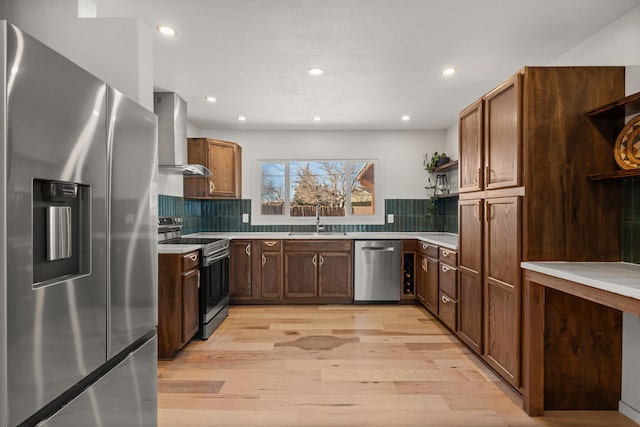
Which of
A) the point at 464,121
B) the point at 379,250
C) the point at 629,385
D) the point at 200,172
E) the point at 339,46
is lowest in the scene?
the point at 629,385

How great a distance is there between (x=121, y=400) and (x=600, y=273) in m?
2.13

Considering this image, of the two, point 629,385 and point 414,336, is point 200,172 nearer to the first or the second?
point 414,336

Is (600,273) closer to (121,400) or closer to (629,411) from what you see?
(629,411)

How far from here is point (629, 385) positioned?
2096 millimetres

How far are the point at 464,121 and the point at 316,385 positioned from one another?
7.69ft

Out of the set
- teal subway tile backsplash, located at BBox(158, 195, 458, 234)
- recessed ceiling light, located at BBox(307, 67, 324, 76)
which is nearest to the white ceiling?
recessed ceiling light, located at BBox(307, 67, 324, 76)

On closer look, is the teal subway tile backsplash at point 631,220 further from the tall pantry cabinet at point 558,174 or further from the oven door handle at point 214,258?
the oven door handle at point 214,258

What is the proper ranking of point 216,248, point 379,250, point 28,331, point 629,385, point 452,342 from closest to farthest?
point 28,331 < point 629,385 < point 452,342 < point 216,248 < point 379,250

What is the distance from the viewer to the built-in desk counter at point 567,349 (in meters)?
2.12

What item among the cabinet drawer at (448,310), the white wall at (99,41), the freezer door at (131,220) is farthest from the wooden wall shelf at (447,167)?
the freezer door at (131,220)

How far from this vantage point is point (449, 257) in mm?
3488

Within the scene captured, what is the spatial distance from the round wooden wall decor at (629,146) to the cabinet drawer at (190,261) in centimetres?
298

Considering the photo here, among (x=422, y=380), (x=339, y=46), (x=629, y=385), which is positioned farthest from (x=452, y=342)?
(x=339, y=46)

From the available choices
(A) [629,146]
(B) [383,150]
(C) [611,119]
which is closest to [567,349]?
(A) [629,146]
